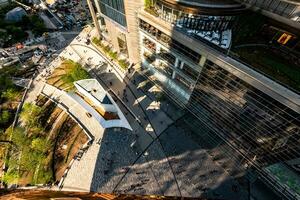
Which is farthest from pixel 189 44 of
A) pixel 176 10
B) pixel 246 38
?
pixel 246 38

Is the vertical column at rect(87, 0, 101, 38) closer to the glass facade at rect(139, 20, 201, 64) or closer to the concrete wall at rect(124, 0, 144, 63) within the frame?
the concrete wall at rect(124, 0, 144, 63)

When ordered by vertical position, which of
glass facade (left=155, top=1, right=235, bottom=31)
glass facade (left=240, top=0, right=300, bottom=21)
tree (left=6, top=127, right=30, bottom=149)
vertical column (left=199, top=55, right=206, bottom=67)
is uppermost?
glass facade (left=155, top=1, right=235, bottom=31)

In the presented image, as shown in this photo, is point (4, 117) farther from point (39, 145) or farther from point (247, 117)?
point (247, 117)

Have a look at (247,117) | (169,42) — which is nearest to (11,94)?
(169,42)

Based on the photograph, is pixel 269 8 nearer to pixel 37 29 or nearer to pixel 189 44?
pixel 189 44

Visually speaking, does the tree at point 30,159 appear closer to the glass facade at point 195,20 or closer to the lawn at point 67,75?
the lawn at point 67,75

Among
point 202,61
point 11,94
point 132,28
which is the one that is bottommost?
point 202,61

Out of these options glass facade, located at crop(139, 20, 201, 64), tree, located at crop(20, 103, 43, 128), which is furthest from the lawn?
glass facade, located at crop(139, 20, 201, 64)
